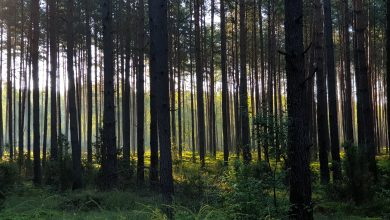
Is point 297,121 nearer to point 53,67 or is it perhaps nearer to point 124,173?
point 124,173

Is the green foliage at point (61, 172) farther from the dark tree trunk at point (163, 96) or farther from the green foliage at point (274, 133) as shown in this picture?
the green foliage at point (274, 133)

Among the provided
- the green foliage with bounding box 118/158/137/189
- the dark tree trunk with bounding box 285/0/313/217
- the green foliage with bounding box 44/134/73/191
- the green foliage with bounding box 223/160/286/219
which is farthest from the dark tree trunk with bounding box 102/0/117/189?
the dark tree trunk with bounding box 285/0/313/217

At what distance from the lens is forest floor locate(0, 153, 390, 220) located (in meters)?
5.72

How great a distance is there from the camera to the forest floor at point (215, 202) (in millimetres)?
5723

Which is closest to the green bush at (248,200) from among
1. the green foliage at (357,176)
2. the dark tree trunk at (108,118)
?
the green foliage at (357,176)

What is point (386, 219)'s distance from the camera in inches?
337

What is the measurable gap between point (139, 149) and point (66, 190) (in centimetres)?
389

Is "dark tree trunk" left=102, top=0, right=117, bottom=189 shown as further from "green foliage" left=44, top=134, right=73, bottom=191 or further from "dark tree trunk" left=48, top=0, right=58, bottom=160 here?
"dark tree trunk" left=48, top=0, right=58, bottom=160

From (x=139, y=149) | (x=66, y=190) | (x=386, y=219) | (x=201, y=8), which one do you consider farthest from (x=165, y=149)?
(x=201, y=8)

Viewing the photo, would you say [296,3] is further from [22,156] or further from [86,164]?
[22,156]

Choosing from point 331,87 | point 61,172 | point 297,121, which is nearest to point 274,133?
point 297,121

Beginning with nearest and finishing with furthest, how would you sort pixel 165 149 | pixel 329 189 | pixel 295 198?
pixel 295 198
pixel 165 149
pixel 329 189

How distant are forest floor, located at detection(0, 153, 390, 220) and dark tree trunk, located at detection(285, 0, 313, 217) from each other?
0.34m

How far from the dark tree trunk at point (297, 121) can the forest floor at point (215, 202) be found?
342 mm
